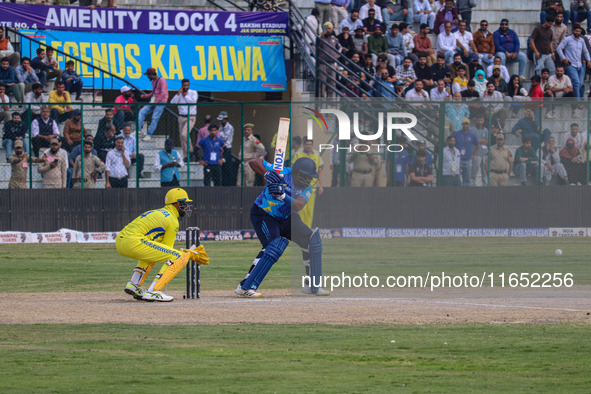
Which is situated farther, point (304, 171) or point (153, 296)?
point (304, 171)

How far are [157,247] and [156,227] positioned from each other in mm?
297

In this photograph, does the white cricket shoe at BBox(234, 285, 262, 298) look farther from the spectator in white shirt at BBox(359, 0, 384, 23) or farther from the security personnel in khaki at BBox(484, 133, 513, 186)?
the spectator in white shirt at BBox(359, 0, 384, 23)

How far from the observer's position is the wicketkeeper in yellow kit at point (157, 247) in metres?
13.5

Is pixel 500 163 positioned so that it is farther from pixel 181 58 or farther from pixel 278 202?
pixel 181 58

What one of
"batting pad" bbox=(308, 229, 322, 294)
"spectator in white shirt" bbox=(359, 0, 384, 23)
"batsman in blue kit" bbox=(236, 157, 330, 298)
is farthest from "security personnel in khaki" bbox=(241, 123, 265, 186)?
"batting pad" bbox=(308, 229, 322, 294)

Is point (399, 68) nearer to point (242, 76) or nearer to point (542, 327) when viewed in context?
point (242, 76)

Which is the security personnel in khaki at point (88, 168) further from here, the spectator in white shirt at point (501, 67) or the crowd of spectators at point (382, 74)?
the spectator in white shirt at point (501, 67)

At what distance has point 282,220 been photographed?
1419 cm

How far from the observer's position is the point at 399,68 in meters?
27.3

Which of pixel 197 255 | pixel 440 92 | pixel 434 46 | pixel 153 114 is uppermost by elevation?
pixel 434 46

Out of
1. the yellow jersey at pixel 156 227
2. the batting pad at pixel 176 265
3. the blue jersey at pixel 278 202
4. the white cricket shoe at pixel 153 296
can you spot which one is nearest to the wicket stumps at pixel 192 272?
the yellow jersey at pixel 156 227

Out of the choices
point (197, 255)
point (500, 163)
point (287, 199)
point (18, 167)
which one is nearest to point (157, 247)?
point (197, 255)

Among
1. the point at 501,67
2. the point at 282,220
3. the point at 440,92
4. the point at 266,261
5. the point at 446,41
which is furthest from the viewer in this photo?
the point at 446,41

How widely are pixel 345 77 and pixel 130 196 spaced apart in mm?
6398
